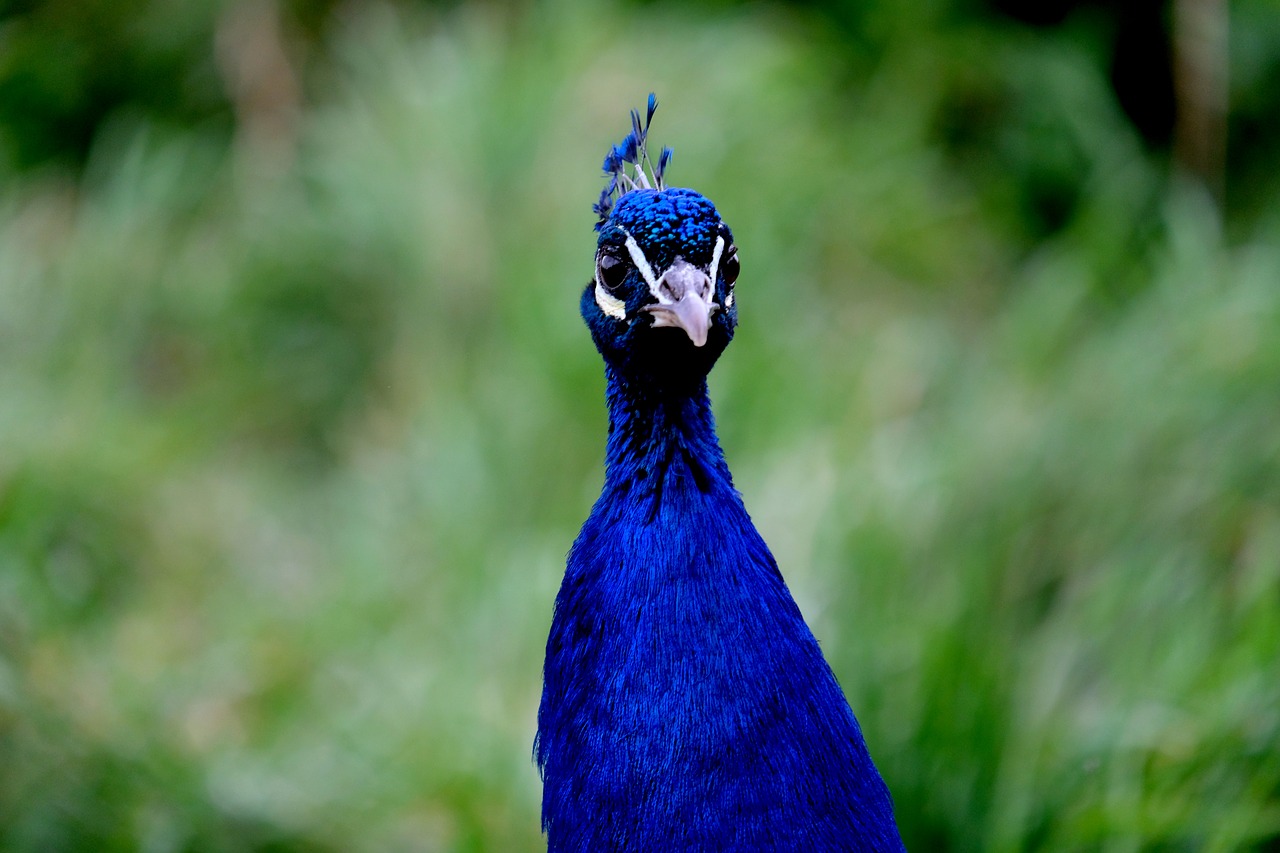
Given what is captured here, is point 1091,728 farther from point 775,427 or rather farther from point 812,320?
point 812,320

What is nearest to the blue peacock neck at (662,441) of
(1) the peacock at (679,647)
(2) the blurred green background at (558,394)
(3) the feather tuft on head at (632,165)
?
(1) the peacock at (679,647)

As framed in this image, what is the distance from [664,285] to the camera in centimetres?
119

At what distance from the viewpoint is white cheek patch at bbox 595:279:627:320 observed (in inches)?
49.4

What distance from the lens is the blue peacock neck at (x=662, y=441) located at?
50.6 inches

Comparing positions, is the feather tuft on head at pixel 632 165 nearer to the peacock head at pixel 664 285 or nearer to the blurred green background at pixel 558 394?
the peacock head at pixel 664 285

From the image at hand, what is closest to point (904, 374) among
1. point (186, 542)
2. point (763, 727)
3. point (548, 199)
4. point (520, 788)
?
point (548, 199)

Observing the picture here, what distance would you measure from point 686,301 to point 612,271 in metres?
0.12

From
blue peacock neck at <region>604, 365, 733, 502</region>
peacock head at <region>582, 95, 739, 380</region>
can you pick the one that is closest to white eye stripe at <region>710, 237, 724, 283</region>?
peacock head at <region>582, 95, 739, 380</region>

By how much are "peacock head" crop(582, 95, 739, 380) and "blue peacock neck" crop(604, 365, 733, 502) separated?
3 cm

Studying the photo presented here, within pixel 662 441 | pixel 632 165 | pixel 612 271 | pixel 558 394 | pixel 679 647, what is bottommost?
pixel 679 647

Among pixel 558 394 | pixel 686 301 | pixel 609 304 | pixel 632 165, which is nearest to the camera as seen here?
pixel 686 301

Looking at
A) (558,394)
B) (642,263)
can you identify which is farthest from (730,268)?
(558,394)

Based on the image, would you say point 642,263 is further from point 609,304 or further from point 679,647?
point 679,647

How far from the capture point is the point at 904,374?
10.4ft
